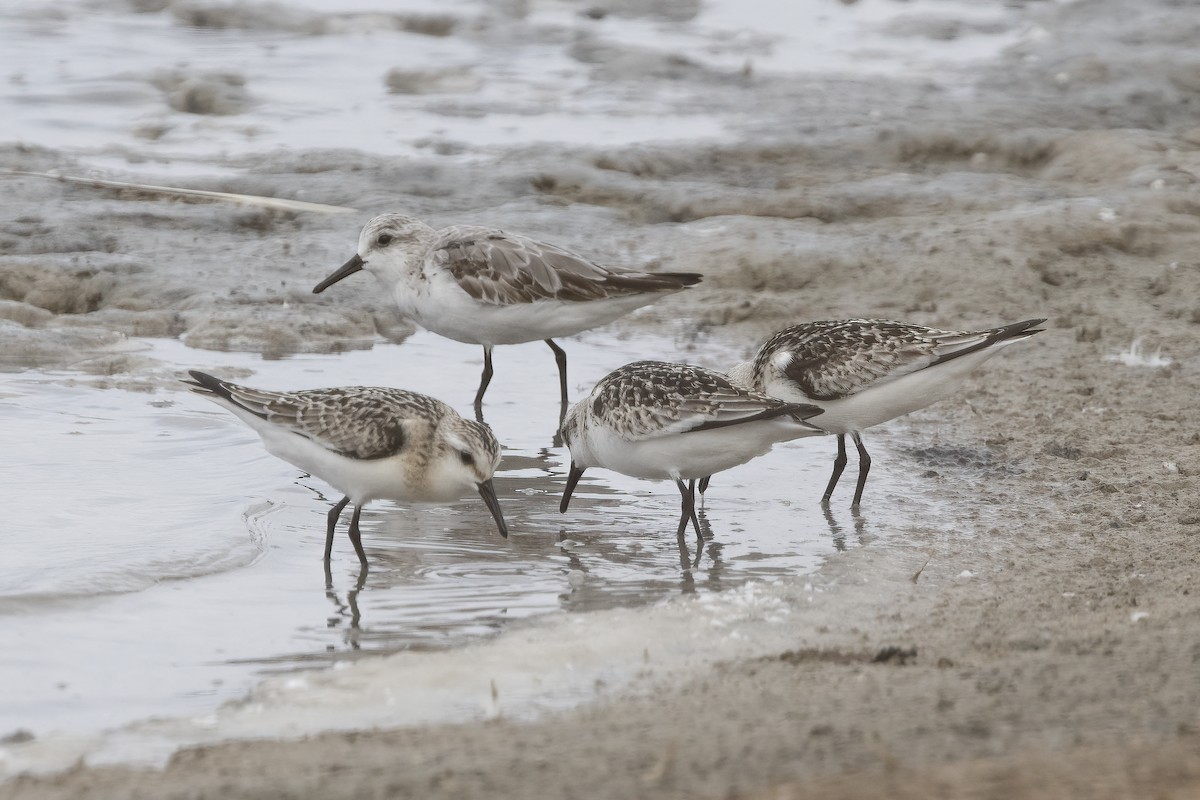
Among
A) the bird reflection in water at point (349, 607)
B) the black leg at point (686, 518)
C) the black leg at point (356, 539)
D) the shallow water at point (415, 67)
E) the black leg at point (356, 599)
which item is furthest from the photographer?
the shallow water at point (415, 67)

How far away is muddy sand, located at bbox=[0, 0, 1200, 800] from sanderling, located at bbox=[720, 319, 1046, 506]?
549 mm

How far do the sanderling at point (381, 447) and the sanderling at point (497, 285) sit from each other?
2.46 metres

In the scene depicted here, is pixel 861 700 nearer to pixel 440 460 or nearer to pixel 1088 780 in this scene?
pixel 1088 780

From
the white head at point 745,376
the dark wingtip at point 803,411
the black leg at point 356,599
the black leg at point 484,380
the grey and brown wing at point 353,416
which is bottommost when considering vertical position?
the black leg at point 484,380

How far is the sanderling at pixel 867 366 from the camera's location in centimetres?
730

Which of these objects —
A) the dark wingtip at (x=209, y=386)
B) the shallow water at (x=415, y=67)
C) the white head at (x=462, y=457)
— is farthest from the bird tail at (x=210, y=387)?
the shallow water at (x=415, y=67)

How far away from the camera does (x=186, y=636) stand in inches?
224

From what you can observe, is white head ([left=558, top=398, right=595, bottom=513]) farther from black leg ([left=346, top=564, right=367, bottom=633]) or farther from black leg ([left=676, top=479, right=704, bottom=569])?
black leg ([left=346, top=564, right=367, bottom=633])

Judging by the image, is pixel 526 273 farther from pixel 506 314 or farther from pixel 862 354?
pixel 862 354

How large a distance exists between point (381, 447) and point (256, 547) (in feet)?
2.65

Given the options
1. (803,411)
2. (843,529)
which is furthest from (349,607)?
(843,529)

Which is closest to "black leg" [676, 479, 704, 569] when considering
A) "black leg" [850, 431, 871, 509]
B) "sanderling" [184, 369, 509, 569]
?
"sanderling" [184, 369, 509, 569]

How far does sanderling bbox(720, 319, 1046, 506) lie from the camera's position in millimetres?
7305

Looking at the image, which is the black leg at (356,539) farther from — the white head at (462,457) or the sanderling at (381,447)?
the white head at (462,457)
